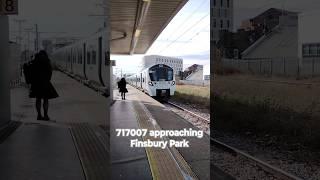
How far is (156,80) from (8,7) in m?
1.04

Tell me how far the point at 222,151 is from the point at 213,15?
1011 mm

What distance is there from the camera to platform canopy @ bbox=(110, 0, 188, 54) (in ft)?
9.86

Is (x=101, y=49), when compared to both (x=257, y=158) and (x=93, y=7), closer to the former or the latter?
(x=93, y=7)

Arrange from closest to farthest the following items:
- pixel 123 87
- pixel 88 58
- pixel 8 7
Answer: pixel 8 7 → pixel 88 58 → pixel 123 87

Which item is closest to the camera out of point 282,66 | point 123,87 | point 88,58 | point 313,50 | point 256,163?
point 88,58

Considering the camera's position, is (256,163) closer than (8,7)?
No

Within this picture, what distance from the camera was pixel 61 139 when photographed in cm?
300

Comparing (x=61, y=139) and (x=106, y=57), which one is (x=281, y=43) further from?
(x=61, y=139)

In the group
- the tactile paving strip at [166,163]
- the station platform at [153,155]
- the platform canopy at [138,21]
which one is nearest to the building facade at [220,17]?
the platform canopy at [138,21]

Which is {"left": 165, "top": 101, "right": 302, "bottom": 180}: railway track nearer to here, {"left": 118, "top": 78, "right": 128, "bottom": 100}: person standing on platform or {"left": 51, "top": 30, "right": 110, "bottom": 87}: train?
{"left": 118, "top": 78, "right": 128, "bottom": 100}: person standing on platform

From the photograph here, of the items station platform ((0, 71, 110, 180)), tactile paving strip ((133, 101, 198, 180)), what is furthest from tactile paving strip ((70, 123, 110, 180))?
tactile paving strip ((133, 101, 198, 180))

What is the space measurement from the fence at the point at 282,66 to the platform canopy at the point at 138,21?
2.92 ft

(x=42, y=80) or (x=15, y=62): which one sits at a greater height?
(x=15, y=62)

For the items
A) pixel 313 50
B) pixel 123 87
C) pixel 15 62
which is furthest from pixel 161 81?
pixel 313 50
